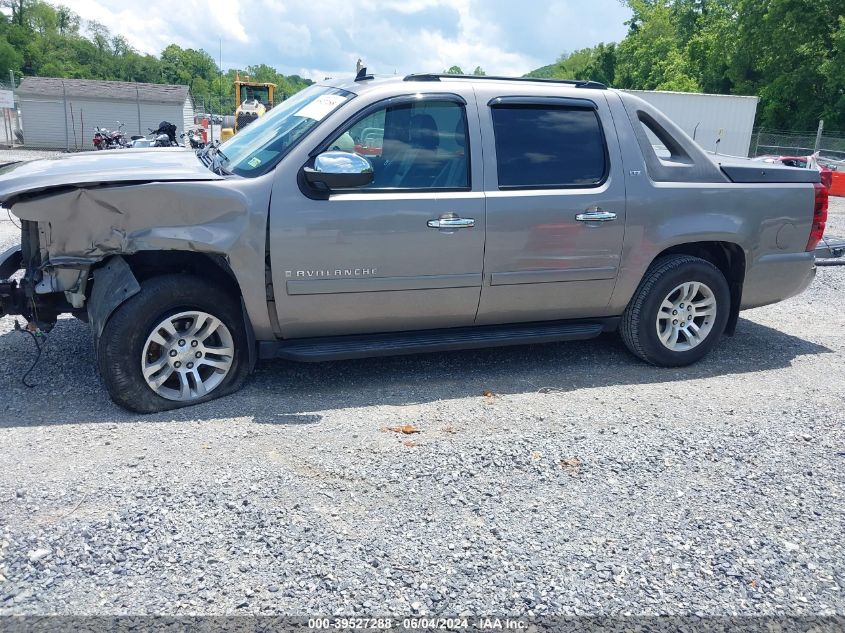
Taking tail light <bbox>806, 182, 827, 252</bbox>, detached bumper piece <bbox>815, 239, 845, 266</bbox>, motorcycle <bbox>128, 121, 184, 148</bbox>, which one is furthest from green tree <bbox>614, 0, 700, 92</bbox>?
tail light <bbox>806, 182, 827, 252</bbox>

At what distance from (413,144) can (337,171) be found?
0.63 m

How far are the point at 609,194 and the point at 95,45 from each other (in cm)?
10631

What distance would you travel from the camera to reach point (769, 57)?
4019 cm

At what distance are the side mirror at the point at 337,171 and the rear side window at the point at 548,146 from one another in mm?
977

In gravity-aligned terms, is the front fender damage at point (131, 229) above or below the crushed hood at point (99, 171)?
below

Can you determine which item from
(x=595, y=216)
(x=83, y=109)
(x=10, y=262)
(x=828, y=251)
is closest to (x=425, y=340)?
(x=595, y=216)

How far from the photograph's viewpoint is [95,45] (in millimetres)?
95000

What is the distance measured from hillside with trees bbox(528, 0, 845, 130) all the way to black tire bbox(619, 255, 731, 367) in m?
35.8

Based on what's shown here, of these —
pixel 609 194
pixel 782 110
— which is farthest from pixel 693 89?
pixel 609 194

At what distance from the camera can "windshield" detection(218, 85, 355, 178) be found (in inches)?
175

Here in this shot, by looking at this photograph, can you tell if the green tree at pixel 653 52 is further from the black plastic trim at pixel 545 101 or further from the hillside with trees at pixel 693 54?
the black plastic trim at pixel 545 101

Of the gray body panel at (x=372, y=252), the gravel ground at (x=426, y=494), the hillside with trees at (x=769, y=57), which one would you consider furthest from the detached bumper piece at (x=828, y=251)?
the hillside with trees at (x=769, y=57)

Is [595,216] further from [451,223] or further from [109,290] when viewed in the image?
[109,290]

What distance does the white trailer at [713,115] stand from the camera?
28.6m
